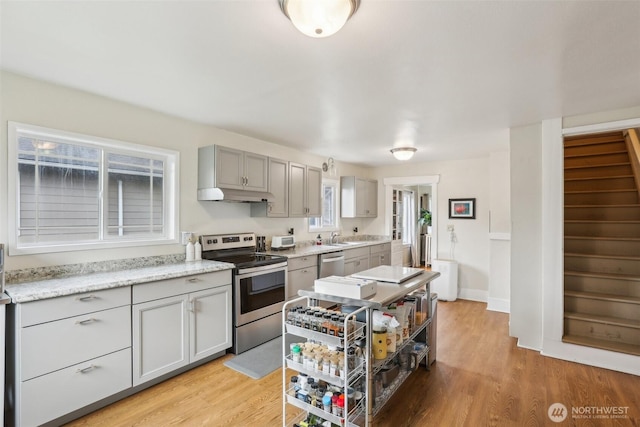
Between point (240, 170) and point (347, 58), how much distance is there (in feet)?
6.46

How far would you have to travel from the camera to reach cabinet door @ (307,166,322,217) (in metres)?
4.67

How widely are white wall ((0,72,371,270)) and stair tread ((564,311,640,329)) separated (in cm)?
362

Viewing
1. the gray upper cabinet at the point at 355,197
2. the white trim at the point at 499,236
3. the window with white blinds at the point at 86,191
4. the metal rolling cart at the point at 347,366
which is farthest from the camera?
the gray upper cabinet at the point at 355,197

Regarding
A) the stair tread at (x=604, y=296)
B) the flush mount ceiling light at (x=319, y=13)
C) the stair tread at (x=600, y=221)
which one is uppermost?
the flush mount ceiling light at (x=319, y=13)

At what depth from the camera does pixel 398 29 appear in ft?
5.48

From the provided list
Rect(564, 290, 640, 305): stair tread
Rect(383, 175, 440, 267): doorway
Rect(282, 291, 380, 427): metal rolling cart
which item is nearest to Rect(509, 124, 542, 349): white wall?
Rect(564, 290, 640, 305): stair tread

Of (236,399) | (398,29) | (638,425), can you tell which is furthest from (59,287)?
(638,425)

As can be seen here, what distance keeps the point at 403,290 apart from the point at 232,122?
98.9 inches

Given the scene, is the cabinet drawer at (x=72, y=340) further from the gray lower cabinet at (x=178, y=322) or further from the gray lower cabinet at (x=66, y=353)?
the gray lower cabinet at (x=178, y=322)

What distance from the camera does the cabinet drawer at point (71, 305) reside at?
1.90 metres

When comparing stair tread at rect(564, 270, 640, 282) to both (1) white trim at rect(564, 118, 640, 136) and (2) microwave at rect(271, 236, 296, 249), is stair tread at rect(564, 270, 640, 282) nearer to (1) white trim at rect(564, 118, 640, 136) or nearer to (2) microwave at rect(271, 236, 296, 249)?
(1) white trim at rect(564, 118, 640, 136)

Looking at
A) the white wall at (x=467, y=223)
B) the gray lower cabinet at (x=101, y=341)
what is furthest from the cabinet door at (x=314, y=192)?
the white wall at (x=467, y=223)

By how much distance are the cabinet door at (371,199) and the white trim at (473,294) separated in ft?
6.88

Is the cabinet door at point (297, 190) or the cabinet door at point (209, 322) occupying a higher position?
the cabinet door at point (297, 190)
